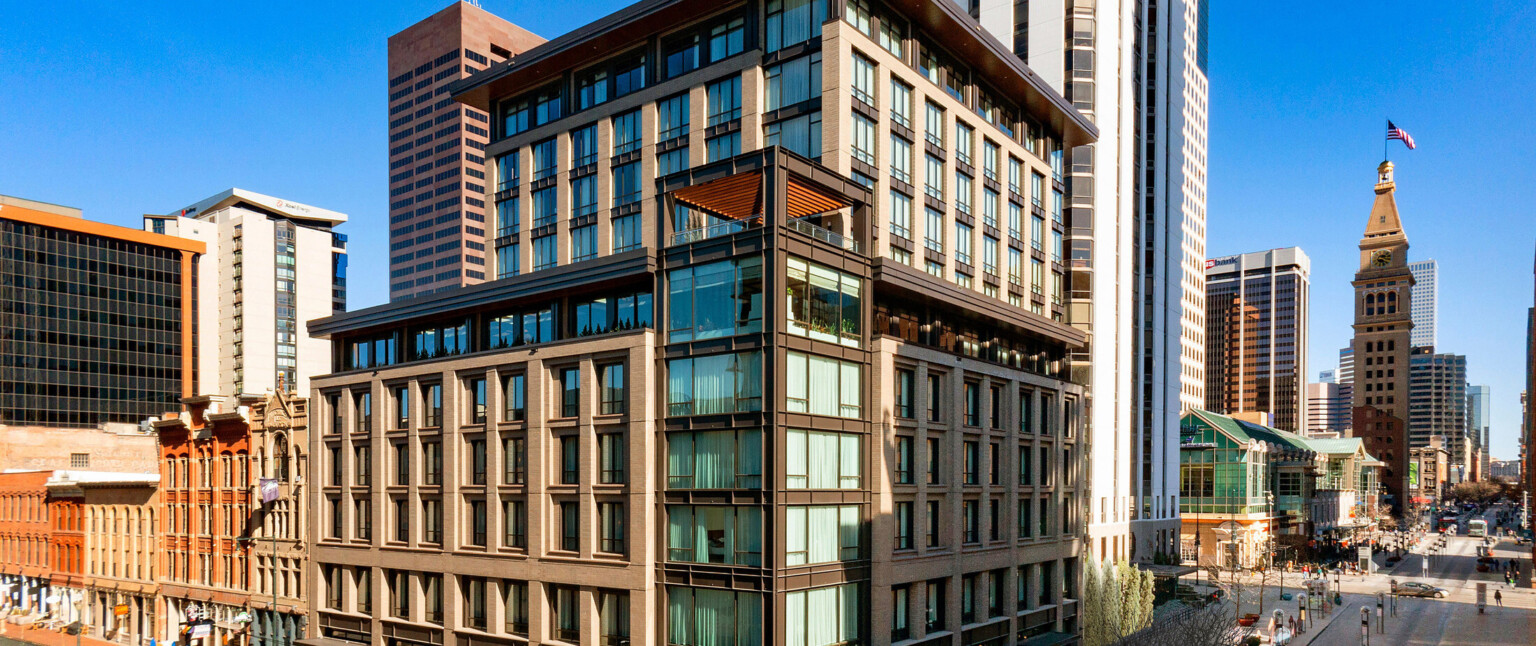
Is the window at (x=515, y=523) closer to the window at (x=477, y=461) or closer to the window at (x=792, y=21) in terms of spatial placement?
the window at (x=477, y=461)

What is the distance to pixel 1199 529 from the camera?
118 m

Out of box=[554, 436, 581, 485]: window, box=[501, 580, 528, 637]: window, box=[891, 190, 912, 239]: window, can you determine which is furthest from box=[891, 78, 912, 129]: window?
box=[501, 580, 528, 637]: window

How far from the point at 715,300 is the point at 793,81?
17.7 metres

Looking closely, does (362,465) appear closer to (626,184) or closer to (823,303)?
(626,184)

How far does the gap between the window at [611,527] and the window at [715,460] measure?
3265 millimetres

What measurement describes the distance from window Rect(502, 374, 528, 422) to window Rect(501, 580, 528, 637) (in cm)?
779

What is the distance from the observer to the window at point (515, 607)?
4875 cm

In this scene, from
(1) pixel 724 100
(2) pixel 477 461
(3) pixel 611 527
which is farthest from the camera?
(1) pixel 724 100

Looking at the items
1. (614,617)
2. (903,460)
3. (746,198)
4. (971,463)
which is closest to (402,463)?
(614,617)

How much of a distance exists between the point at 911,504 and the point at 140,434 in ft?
323

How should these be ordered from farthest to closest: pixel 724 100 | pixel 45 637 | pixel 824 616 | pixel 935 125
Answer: pixel 45 637, pixel 935 125, pixel 724 100, pixel 824 616

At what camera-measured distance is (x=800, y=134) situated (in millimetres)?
53594

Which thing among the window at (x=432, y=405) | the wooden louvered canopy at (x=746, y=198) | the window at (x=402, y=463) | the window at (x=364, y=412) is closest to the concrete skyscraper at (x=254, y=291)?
the window at (x=364, y=412)

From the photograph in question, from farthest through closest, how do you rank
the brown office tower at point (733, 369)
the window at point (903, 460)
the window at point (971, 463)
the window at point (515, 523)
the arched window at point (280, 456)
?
the arched window at point (280, 456), the window at point (971, 463), the window at point (515, 523), the window at point (903, 460), the brown office tower at point (733, 369)
